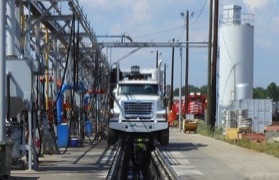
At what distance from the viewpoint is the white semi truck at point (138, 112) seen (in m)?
30.1

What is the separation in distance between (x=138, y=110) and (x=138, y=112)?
9 cm

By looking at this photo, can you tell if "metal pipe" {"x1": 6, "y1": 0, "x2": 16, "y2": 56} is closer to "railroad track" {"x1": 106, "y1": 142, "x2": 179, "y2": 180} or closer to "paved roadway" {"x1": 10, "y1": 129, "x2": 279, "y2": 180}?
"paved roadway" {"x1": 10, "y1": 129, "x2": 279, "y2": 180}

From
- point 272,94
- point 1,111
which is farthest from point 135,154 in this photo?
point 272,94

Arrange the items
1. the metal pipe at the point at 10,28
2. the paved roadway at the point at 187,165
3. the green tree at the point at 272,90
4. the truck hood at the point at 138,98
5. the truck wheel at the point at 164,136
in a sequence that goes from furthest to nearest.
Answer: the green tree at the point at 272,90, the truck wheel at the point at 164,136, the truck hood at the point at 138,98, the metal pipe at the point at 10,28, the paved roadway at the point at 187,165

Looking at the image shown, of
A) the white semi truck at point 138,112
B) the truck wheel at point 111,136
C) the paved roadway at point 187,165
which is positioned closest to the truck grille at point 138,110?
the white semi truck at point 138,112

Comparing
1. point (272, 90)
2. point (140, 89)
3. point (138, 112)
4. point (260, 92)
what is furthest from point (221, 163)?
point (272, 90)

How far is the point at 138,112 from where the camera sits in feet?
99.6

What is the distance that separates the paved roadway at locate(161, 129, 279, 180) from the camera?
19344mm

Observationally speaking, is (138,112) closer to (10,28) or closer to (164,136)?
(164,136)

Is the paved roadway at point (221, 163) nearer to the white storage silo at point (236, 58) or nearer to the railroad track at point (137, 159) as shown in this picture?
the railroad track at point (137, 159)

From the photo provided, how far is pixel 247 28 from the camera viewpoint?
205 ft

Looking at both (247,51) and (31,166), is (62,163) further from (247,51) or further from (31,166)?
(247,51)

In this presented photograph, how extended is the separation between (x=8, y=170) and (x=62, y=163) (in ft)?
19.4

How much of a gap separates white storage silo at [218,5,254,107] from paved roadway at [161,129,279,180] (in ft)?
104
